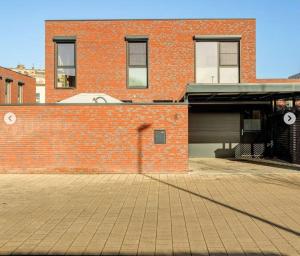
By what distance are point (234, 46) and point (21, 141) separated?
1210cm

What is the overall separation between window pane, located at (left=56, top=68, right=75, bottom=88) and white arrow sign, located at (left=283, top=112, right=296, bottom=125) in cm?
1066

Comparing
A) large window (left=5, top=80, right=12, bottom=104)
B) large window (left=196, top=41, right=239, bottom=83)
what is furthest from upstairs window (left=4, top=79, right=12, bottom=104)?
large window (left=196, top=41, right=239, bottom=83)

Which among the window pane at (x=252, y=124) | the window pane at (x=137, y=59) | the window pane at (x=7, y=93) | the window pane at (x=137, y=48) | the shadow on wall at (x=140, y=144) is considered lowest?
the shadow on wall at (x=140, y=144)

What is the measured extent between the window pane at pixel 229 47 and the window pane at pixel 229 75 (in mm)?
951

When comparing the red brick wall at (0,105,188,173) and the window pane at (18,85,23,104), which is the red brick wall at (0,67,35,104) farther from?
the red brick wall at (0,105,188,173)

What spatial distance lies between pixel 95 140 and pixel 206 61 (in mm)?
8807

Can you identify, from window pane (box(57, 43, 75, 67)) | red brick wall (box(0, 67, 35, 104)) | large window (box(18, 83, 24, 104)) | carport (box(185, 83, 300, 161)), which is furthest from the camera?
large window (box(18, 83, 24, 104))

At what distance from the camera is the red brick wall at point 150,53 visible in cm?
2278

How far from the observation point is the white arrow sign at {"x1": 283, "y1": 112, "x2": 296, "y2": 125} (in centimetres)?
2000

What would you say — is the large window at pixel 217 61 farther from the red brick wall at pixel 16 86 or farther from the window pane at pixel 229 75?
the red brick wall at pixel 16 86

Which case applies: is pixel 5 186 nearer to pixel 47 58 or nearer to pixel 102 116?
pixel 102 116

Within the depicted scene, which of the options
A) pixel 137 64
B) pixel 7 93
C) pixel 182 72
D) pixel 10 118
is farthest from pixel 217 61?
pixel 7 93

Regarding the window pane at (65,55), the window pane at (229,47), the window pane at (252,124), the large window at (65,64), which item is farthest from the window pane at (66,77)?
the window pane at (252,124)

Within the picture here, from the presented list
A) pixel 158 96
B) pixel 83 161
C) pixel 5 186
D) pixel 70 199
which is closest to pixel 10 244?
pixel 70 199
